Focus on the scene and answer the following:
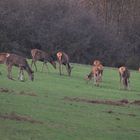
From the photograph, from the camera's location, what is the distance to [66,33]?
240ft

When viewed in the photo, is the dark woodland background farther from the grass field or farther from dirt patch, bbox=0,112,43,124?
dirt patch, bbox=0,112,43,124

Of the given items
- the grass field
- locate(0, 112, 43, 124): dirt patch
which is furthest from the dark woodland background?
locate(0, 112, 43, 124): dirt patch

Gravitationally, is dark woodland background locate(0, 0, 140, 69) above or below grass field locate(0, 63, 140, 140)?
above

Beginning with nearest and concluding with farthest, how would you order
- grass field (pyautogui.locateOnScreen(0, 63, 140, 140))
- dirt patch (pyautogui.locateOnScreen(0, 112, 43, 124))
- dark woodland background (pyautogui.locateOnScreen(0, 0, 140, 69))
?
grass field (pyautogui.locateOnScreen(0, 63, 140, 140)), dirt patch (pyautogui.locateOnScreen(0, 112, 43, 124)), dark woodland background (pyautogui.locateOnScreen(0, 0, 140, 69))

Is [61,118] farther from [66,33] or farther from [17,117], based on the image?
[66,33]

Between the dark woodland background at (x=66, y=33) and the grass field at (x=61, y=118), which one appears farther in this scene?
the dark woodland background at (x=66, y=33)

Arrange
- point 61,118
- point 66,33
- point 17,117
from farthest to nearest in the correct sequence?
point 66,33
point 61,118
point 17,117

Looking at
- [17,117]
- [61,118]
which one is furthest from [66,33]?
[17,117]

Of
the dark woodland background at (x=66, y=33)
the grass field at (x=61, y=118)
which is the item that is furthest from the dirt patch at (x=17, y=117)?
the dark woodland background at (x=66, y=33)

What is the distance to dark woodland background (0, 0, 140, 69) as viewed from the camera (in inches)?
2729

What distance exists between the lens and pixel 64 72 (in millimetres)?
43094

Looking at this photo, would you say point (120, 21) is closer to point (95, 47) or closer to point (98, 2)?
point (98, 2)

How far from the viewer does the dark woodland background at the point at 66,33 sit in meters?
69.3

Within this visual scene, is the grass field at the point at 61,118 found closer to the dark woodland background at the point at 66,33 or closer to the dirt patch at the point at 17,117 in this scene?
the dirt patch at the point at 17,117
